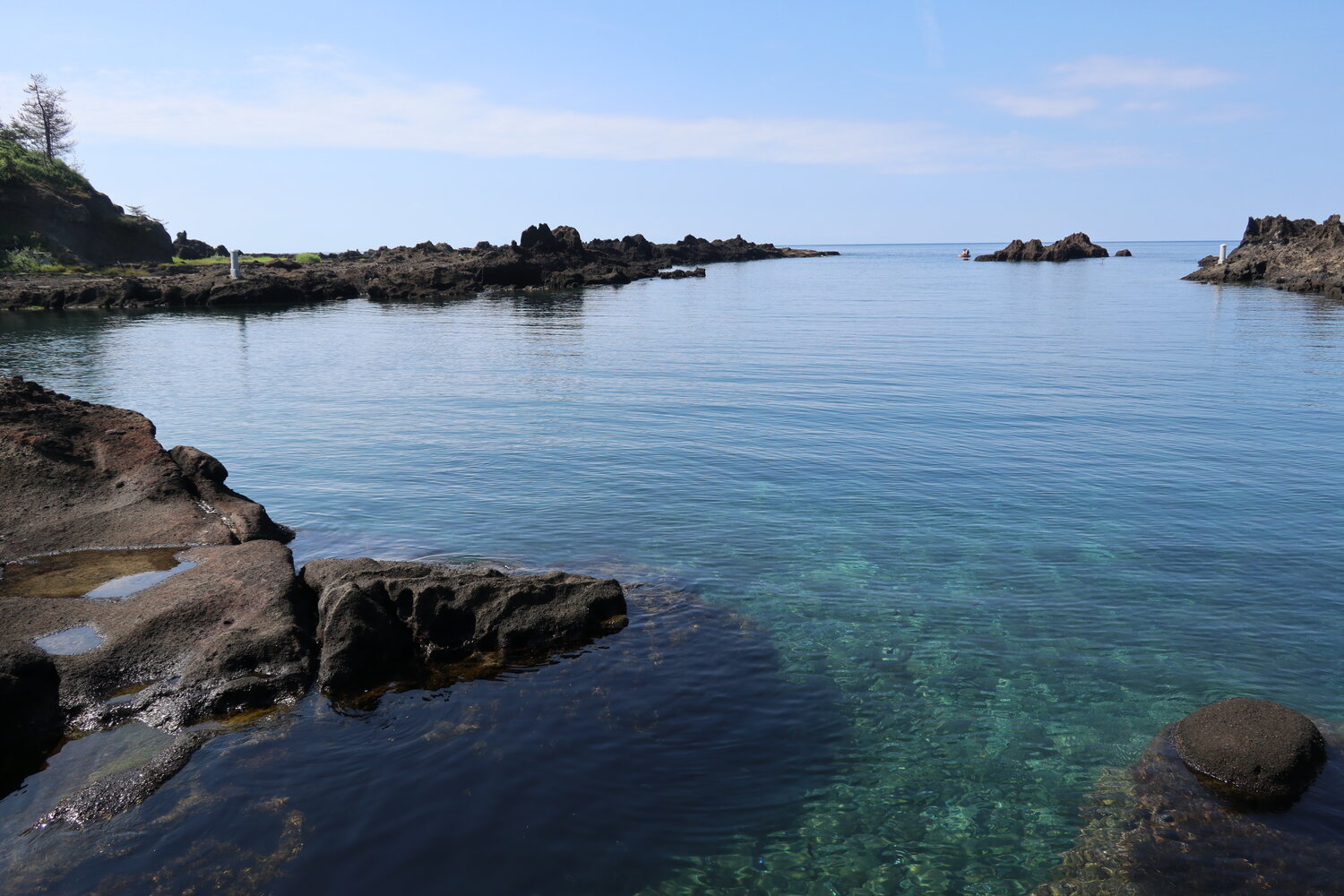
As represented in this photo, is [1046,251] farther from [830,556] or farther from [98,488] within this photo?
[98,488]

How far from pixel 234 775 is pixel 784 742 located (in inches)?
207

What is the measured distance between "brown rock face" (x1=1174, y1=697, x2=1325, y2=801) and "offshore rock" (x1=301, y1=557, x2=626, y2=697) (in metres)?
6.56

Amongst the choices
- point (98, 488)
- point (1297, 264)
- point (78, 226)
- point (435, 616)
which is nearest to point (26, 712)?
point (435, 616)

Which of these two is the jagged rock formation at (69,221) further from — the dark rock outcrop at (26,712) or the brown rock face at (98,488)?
the dark rock outcrop at (26,712)

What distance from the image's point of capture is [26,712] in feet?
27.2

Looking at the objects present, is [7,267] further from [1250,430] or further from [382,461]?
[1250,430]

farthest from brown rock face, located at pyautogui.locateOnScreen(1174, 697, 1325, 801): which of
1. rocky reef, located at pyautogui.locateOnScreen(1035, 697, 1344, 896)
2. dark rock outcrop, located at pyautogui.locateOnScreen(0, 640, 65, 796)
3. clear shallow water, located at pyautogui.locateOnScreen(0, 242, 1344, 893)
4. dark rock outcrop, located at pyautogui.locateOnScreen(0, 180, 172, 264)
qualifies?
dark rock outcrop, located at pyautogui.locateOnScreen(0, 180, 172, 264)

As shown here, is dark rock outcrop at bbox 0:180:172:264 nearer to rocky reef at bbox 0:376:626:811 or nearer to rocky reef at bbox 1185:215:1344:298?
rocky reef at bbox 0:376:626:811

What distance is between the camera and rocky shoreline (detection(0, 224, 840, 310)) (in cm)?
6756

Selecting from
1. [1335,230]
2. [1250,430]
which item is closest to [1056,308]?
[1335,230]

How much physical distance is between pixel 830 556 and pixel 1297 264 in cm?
8905

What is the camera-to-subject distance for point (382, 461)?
2044cm

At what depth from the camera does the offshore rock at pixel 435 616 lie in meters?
9.73

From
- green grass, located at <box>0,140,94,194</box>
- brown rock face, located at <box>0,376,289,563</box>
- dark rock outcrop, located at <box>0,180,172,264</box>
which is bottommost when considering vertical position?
brown rock face, located at <box>0,376,289,563</box>
